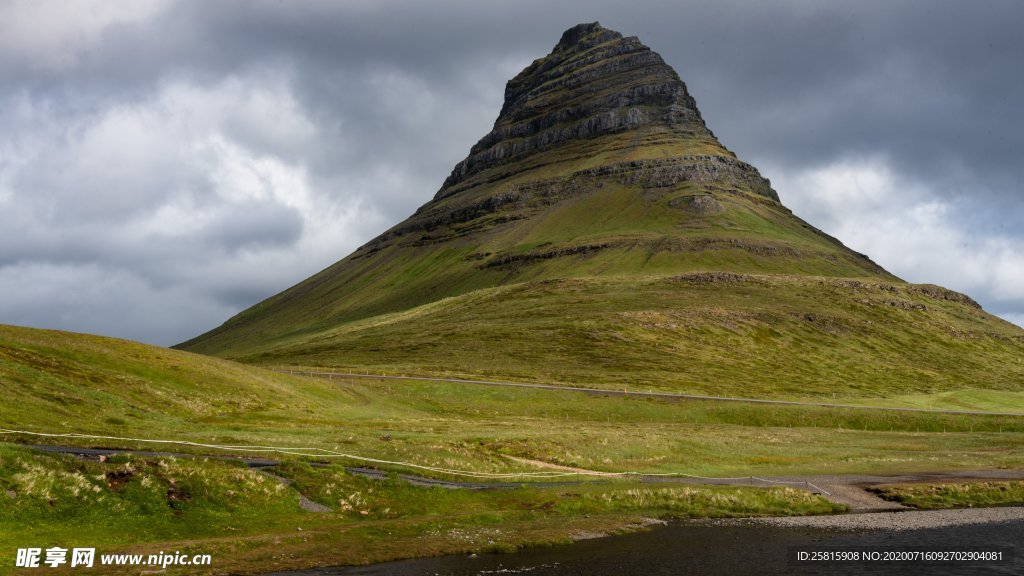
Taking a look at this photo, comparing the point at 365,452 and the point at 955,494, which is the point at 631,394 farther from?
the point at 365,452

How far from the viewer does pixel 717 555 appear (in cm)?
3728

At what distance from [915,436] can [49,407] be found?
3812 inches

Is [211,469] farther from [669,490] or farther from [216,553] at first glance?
[669,490]

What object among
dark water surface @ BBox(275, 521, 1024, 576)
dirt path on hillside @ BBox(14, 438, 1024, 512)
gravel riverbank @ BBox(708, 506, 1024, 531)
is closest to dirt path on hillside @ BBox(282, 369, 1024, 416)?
dirt path on hillside @ BBox(14, 438, 1024, 512)

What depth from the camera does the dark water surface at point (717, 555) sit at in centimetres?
3409

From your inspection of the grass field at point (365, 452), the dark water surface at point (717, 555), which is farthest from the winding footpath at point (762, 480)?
the dark water surface at point (717, 555)

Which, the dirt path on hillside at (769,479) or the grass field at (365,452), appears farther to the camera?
the dirt path on hillside at (769,479)

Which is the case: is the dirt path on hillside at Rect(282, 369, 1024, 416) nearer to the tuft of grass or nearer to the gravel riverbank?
the tuft of grass

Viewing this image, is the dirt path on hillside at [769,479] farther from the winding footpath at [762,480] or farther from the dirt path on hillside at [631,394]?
the dirt path on hillside at [631,394]

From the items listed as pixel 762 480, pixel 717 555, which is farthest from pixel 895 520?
pixel 717 555

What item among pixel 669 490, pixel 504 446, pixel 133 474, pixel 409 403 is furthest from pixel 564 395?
pixel 133 474

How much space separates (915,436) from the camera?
308ft

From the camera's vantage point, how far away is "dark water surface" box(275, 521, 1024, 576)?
34094 millimetres

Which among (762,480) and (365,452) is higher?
(365,452)
